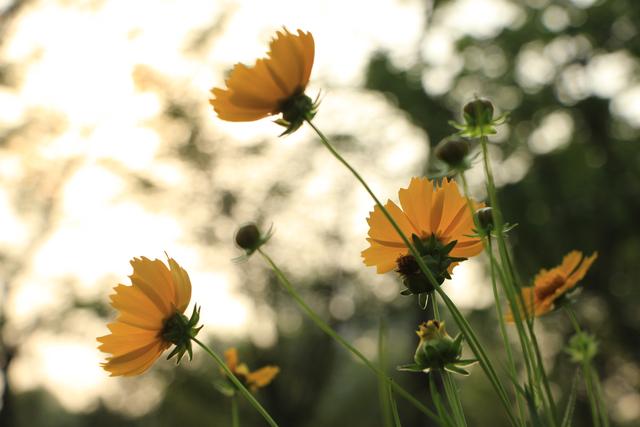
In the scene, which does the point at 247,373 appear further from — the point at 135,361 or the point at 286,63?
the point at 286,63

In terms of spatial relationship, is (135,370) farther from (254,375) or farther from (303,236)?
(303,236)

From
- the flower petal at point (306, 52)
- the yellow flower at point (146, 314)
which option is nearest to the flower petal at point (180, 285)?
the yellow flower at point (146, 314)

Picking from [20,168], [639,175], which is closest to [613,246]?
[639,175]

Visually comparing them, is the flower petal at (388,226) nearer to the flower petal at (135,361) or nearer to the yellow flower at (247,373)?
the flower petal at (135,361)

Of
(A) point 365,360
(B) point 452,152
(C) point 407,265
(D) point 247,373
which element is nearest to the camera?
(A) point 365,360

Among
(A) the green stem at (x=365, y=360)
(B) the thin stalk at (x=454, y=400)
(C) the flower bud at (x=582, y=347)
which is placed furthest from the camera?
(C) the flower bud at (x=582, y=347)

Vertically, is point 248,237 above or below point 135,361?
above

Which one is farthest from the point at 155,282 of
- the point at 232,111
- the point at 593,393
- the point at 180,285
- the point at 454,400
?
the point at 593,393

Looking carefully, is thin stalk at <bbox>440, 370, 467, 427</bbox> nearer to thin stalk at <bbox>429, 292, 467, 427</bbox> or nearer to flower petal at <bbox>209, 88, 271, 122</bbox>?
thin stalk at <bbox>429, 292, 467, 427</bbox>
